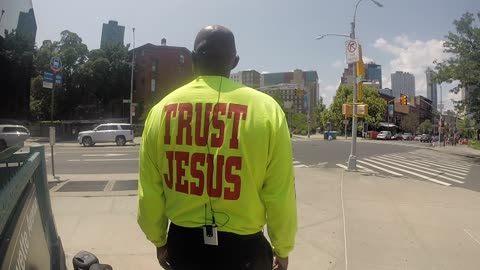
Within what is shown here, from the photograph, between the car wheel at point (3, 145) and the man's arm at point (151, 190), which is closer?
the car wheel at point (3, 145)

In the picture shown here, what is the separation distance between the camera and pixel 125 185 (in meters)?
10.1

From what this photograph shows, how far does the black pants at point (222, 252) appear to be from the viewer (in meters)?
1.98

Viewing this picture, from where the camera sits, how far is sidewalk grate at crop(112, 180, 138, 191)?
31.4 feet

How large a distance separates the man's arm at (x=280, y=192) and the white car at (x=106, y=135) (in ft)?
101

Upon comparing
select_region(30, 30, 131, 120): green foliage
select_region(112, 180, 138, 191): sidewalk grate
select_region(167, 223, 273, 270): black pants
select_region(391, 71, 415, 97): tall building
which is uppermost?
select_region(391, 71, 415, 97): tall building

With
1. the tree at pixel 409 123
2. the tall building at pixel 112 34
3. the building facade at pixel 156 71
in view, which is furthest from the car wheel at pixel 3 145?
the tree at pixel 409 123

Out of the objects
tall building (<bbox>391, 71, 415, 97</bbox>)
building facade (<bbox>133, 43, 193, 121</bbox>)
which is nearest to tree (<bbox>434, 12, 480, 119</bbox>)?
building facade (<bbox>133, 43, 193, 121</bbox>)

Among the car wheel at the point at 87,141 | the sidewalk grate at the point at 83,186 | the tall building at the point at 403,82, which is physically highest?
the tall building at the point at 403,82

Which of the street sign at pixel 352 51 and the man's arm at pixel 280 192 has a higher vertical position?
the street sign at pixel 352 51

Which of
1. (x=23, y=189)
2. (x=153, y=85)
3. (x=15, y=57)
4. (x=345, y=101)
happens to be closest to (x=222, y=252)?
(x=23, y=189)

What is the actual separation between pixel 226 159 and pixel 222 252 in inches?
16.9

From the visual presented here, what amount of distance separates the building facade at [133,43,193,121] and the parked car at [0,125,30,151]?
57196 millimetres

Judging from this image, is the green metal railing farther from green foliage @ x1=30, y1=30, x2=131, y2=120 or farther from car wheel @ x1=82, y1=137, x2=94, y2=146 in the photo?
green foliage @ x1=30, y1=30, x2=131, y2=120

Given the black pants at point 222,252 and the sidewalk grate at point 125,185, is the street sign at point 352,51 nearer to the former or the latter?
the sidewalk grate at point 125,185
